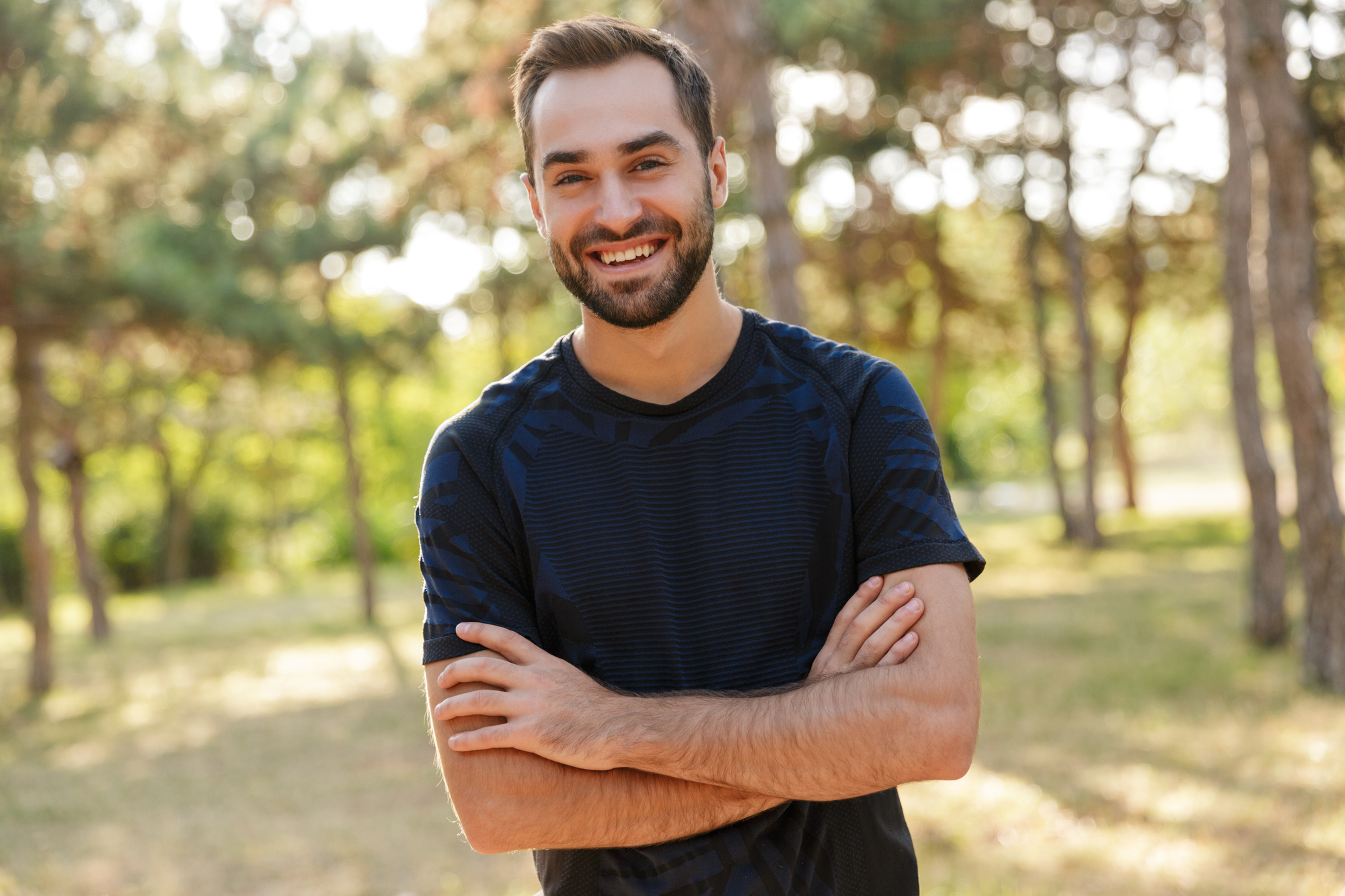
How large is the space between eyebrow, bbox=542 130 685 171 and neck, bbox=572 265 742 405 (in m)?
0.27

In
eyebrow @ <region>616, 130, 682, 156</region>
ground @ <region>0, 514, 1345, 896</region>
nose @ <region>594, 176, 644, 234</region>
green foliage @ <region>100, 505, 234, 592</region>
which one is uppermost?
eyebrow @ <region>616, 130, 682, 156</region>

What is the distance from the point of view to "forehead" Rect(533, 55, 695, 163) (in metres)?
2.22

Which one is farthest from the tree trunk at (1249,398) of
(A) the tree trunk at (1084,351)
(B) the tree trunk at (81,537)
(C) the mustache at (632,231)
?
(B) the tree trunk at (81,537)

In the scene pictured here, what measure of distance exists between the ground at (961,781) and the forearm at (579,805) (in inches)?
154

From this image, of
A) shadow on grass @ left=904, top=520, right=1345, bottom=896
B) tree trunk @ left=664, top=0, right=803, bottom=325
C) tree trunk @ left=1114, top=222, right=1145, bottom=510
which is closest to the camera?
shadow on grass @ left=904, top=520, right=1345, bottom=896

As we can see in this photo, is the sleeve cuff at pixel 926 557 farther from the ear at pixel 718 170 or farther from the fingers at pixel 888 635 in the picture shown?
the ear at pixel 718 170

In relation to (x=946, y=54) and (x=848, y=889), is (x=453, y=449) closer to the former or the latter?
(x=848, y=889)

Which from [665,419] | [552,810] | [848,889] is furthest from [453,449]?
[848,889]

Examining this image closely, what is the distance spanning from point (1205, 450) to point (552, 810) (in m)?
104

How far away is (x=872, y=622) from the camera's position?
6.91 ft

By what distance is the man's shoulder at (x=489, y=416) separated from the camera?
2291mm

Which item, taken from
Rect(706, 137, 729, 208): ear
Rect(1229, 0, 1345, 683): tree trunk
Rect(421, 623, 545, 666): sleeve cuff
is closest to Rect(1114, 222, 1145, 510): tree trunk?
Rect(1229, 0, 1345, 683): tree trunk

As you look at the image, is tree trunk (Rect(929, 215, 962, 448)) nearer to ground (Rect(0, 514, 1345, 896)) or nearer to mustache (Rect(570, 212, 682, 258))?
ground (Rect(0, 514, 1345, 896))

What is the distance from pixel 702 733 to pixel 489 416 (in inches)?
31.4
